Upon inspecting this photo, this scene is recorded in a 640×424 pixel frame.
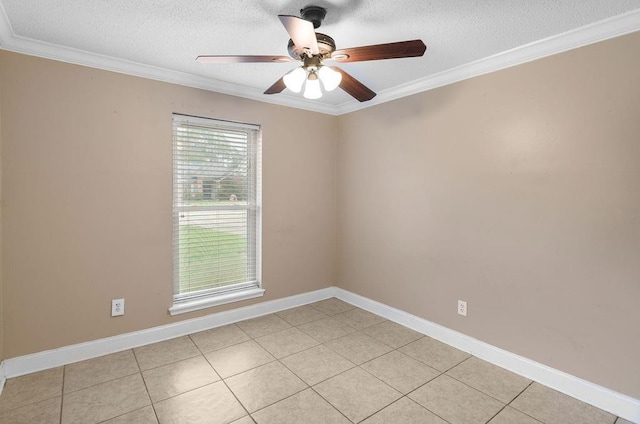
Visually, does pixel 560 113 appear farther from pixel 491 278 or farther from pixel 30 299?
pixel 30 299

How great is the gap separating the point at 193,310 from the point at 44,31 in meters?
2.33

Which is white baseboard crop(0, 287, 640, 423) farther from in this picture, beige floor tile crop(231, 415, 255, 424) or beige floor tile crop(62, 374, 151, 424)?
beige floor tile crop(231, 415, 255, 424)

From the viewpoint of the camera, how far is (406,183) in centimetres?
311

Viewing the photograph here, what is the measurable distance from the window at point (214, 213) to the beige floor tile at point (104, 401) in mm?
764

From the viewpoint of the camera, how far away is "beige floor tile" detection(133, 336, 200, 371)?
2.44 metres

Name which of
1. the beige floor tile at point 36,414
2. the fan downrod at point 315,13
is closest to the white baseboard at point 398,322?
the beige floor tile at point 36,414

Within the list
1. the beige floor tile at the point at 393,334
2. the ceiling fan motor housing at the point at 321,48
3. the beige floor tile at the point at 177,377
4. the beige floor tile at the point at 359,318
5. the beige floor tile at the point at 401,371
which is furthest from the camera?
the beige floor tile at the point at 359,318

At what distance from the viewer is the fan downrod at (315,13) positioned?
1.76m

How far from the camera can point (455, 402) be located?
2020 millimetres

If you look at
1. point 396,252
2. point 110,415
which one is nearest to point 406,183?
point 396,252

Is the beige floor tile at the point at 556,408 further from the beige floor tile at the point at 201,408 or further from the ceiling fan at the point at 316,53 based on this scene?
the ceiling fan at the point at 316,53

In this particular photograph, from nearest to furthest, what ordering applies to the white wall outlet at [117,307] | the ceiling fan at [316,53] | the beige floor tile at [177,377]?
the ceiling fan at [316,53] → the beige floor tile at [177,377] → the white wall outlet at [117,307]

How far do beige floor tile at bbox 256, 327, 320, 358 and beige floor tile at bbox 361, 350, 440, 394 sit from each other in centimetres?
56

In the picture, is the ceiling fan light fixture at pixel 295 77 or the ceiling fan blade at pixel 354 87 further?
the ceiling fan blade at pixel 354 87
